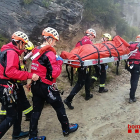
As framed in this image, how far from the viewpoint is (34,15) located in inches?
295

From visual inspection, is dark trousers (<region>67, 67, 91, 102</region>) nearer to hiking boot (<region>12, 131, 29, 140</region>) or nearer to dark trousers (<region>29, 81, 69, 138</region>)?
dark trousers (<region>29, 81, 69, 138</region>)

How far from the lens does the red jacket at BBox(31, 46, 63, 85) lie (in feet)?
9.39

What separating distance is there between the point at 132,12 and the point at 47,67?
1964 cm

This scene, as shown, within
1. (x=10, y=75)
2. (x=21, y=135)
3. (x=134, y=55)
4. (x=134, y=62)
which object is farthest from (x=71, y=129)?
(x=134, y=55)

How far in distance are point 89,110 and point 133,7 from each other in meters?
19.1

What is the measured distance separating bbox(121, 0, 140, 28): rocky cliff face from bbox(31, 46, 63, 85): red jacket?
1776cm

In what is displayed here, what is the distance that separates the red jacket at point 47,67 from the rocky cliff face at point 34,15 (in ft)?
16.2

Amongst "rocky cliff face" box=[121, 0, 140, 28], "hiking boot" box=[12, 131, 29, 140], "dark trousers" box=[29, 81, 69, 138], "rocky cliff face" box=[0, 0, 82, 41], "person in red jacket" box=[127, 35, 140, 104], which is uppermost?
"rocky cliff face" box=[121, 0, 140, 28]

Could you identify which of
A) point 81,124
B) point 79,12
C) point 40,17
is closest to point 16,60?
point 81,124

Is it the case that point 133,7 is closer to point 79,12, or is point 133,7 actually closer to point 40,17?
point 79,12

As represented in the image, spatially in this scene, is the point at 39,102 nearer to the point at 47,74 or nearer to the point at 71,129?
the point at 47,74

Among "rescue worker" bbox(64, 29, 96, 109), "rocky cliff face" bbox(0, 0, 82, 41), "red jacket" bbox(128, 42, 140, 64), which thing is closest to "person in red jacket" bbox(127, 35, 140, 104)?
"red jacket" bbox(128, 42, 140, 64)

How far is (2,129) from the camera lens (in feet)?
9.32

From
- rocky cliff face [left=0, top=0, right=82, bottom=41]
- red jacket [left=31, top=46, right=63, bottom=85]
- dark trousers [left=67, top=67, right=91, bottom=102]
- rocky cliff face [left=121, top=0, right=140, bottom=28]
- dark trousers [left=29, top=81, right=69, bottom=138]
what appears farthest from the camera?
rocky cliff face [left=121, top=0, right=140, bottom=28]
